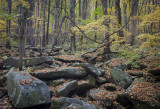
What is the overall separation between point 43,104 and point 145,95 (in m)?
3.79

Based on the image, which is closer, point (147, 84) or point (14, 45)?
point (147, 84)

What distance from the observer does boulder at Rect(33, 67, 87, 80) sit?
6.33 meters

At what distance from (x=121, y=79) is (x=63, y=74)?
325 centimetres

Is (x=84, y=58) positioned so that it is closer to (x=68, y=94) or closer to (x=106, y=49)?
(x=106, y=49)

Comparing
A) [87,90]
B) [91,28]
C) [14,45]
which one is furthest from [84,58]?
[14,45]

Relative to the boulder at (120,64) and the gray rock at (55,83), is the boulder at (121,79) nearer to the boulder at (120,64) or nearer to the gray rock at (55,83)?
the boulder at (120,64)

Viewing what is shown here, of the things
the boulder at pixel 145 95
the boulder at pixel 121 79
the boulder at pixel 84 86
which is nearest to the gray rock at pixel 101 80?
the boulder at pixel 84 86

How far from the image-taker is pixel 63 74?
21.8ft

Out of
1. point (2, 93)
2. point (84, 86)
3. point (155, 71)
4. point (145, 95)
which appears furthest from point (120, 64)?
point (2, 93)

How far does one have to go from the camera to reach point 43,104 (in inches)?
152

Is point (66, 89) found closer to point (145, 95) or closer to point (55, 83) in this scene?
point (55, 83)

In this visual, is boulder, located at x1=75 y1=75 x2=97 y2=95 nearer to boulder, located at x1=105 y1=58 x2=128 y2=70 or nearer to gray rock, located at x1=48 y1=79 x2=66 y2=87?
gray rock, located at x1=48 y1=79 x2=66 y2=87

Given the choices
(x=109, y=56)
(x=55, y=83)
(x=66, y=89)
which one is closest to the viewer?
(x=66, y=89)

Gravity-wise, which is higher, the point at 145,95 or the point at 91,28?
the point at 91,28
